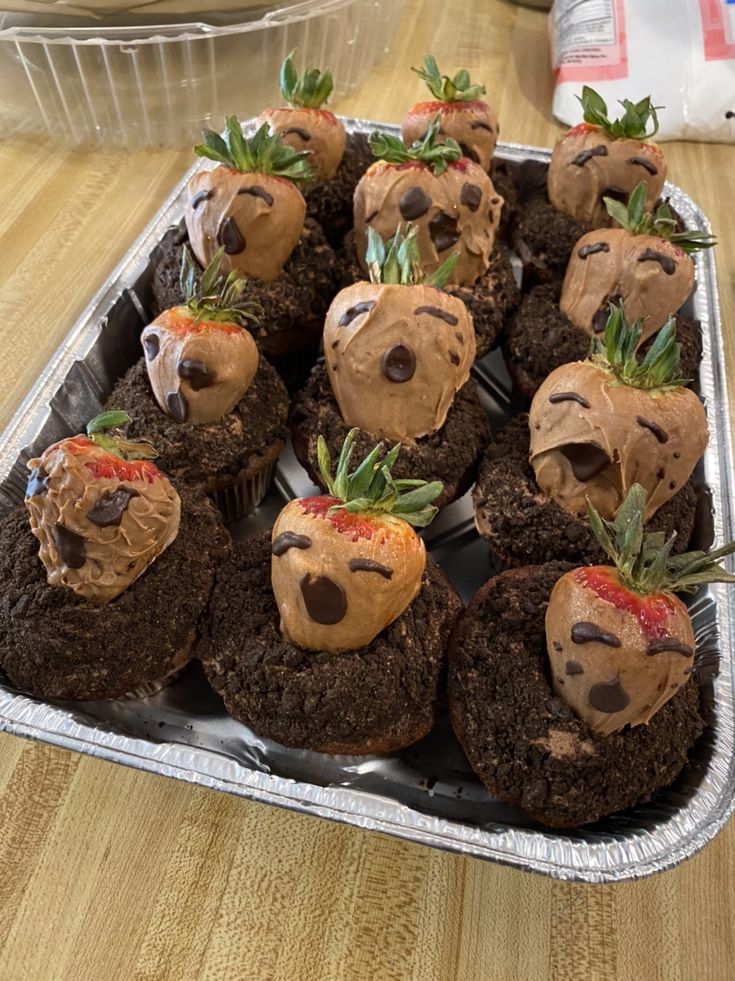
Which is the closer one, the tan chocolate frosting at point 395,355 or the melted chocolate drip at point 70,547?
the melted chocolate drip at point 70,547

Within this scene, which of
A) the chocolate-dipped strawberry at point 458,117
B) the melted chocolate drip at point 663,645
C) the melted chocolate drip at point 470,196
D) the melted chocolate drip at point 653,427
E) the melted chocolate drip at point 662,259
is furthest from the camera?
the chocolate-dipped strawberry at point 458,117

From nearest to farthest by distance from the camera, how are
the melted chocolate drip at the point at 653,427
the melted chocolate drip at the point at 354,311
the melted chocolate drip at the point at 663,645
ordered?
the melted chocolate drip at the point at 663,645, the melted chocolate drip at the point at 653,427, the melted chocolate drip at the point at 354,311

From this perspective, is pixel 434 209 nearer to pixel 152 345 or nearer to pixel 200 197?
pixel 200 197

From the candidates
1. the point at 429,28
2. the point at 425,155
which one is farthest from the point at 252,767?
the point at 429,28

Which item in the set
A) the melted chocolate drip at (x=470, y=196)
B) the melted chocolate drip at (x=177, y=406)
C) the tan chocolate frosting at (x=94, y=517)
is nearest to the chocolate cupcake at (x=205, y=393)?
the melted chocolate drip at (x=177, y=406)

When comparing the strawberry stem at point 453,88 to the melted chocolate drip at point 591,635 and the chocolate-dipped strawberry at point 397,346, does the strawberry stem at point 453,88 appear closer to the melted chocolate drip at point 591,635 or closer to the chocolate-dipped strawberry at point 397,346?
the chocolate-dipped strawberry at point 397,346

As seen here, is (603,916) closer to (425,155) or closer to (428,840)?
(428,840)

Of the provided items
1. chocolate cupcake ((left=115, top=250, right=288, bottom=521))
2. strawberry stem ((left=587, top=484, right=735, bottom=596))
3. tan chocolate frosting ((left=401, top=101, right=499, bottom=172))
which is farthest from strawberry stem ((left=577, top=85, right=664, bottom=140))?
strawberry stem ((left=587, top=484, right=735, bottom=596))
